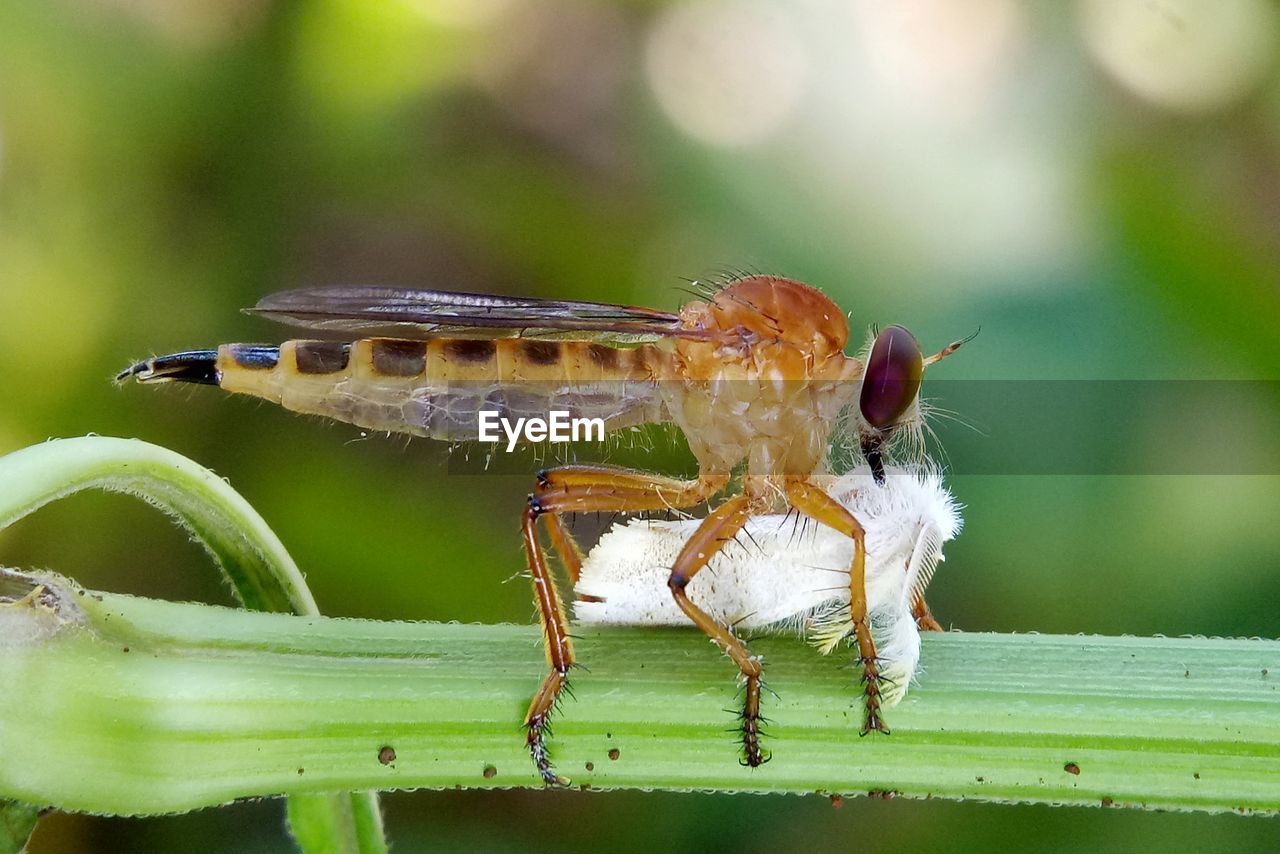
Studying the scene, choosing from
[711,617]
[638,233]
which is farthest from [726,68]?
[711,617]

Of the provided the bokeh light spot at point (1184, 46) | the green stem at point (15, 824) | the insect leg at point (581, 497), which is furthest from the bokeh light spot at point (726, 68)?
the green stem at point (15, 824)

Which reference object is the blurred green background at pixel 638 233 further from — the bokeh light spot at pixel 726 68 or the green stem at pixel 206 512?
the green stem at pixel 206 512

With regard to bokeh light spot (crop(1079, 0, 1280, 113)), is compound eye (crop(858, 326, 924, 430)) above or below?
below

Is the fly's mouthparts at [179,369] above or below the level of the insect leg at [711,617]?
above

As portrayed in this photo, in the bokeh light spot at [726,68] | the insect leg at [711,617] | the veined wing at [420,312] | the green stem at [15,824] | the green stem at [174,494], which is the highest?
the bokeh light spot at [726,68]

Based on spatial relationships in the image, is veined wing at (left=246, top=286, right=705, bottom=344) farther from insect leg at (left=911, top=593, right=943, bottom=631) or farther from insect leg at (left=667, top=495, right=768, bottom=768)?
insect leg at (left=911, top=593, right=943, bottom=631)

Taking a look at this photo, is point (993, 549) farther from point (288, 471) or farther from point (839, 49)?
point (288, 471)

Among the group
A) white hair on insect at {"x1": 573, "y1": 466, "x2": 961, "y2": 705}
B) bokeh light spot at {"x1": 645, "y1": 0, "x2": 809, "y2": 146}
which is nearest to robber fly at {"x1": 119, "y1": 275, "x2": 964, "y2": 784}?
white hair on insect at {"x1": 573, "y1": 466, "x2": 961, "y2": 705}
